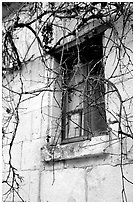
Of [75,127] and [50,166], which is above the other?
[75,127]

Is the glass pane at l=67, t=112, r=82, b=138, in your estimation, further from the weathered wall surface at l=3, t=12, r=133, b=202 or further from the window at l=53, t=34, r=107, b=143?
the weathered wall surface at l=3, t=12, r=133, b=202

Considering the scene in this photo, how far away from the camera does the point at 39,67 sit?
9.31 feet

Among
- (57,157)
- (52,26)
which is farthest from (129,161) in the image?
(52,26)

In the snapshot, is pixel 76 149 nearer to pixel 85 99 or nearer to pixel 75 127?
pixel 75 127

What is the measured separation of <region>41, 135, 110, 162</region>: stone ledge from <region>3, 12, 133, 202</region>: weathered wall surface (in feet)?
0.07

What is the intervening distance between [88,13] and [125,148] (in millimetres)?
1244

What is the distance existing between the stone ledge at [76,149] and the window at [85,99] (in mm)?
100

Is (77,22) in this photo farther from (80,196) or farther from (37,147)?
(80,196)

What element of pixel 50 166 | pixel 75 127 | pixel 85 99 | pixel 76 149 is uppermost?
pixel 85 99

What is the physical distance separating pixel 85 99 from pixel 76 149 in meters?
0.45

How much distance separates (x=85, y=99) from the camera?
241cm

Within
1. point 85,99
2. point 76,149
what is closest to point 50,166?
point 76,149

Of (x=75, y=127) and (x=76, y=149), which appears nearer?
(x=76, y=149)

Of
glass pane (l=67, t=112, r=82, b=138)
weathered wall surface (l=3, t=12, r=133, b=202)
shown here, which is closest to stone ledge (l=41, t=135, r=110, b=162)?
weathered wall surface (l=3, t=12, r=133, b=202)
